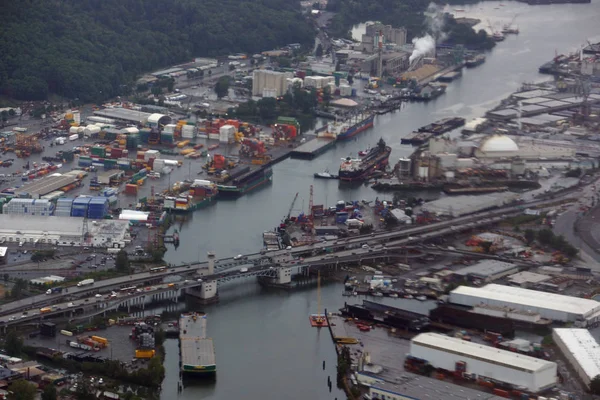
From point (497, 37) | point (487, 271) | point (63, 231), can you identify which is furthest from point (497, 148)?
point (497, 37)

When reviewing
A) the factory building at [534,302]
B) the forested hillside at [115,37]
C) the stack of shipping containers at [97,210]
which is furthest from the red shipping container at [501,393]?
the forested hillside at [115,37]

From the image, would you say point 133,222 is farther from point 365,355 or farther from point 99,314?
point 365,355

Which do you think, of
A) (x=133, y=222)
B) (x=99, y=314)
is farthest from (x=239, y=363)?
(x=133, y=222)

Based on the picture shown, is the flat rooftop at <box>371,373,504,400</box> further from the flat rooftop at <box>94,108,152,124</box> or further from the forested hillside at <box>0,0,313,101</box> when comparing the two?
the forested hillside at <box>0,0,313,101</box>

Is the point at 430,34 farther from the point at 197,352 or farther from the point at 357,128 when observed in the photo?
the point at 197,352

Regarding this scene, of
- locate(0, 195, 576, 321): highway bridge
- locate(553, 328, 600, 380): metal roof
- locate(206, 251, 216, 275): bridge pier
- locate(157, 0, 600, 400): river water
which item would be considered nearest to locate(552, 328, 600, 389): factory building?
locate(553, 328, 600, 380): metal roof
